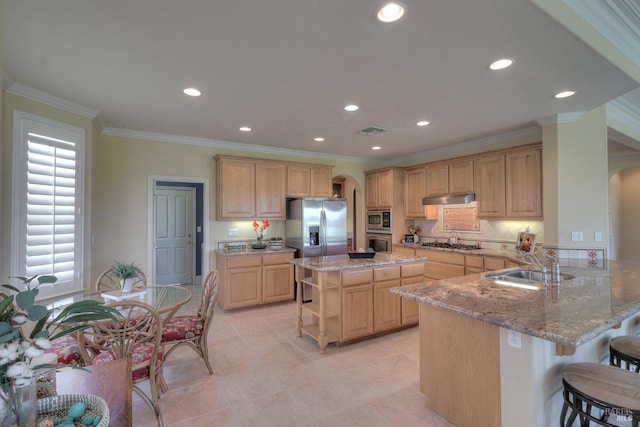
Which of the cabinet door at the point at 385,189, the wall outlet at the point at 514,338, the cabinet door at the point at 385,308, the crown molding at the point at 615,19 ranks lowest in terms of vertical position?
the cabinet door at the point at 385,308

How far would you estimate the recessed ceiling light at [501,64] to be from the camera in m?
2.33

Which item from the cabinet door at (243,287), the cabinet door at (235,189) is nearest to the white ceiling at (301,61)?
the cabinet door at (235,189)

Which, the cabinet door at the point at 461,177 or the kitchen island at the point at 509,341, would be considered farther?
the cabinet door at the point at 461,177

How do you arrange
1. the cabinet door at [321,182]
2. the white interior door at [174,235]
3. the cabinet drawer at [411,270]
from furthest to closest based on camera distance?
1. the white interior door at [174,235]
2. the cabinet door at [321,182]
3. the cabinet drawer at [411,270]

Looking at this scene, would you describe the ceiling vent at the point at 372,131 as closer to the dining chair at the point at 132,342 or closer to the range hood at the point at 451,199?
the range hood at the point at 451,199

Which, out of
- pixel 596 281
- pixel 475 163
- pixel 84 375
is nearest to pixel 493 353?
pixel 596 281

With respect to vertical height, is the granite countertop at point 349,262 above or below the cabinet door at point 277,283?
Answer: above

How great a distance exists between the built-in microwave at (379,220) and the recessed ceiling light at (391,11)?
4.42 meters

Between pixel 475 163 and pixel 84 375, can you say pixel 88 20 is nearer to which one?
pixel 84 375

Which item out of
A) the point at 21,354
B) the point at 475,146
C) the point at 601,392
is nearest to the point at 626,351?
the point at 601,392

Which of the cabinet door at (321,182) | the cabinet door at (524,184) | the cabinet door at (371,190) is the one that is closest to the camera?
the cabinet door at (524,184)

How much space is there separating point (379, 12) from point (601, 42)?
1.74 m

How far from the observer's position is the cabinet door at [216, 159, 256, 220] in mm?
4836

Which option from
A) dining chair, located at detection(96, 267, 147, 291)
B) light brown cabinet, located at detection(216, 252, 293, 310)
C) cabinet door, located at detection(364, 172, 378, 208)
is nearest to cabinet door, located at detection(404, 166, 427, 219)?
cabinet door, located at detection(364, 172, 378, 208)
